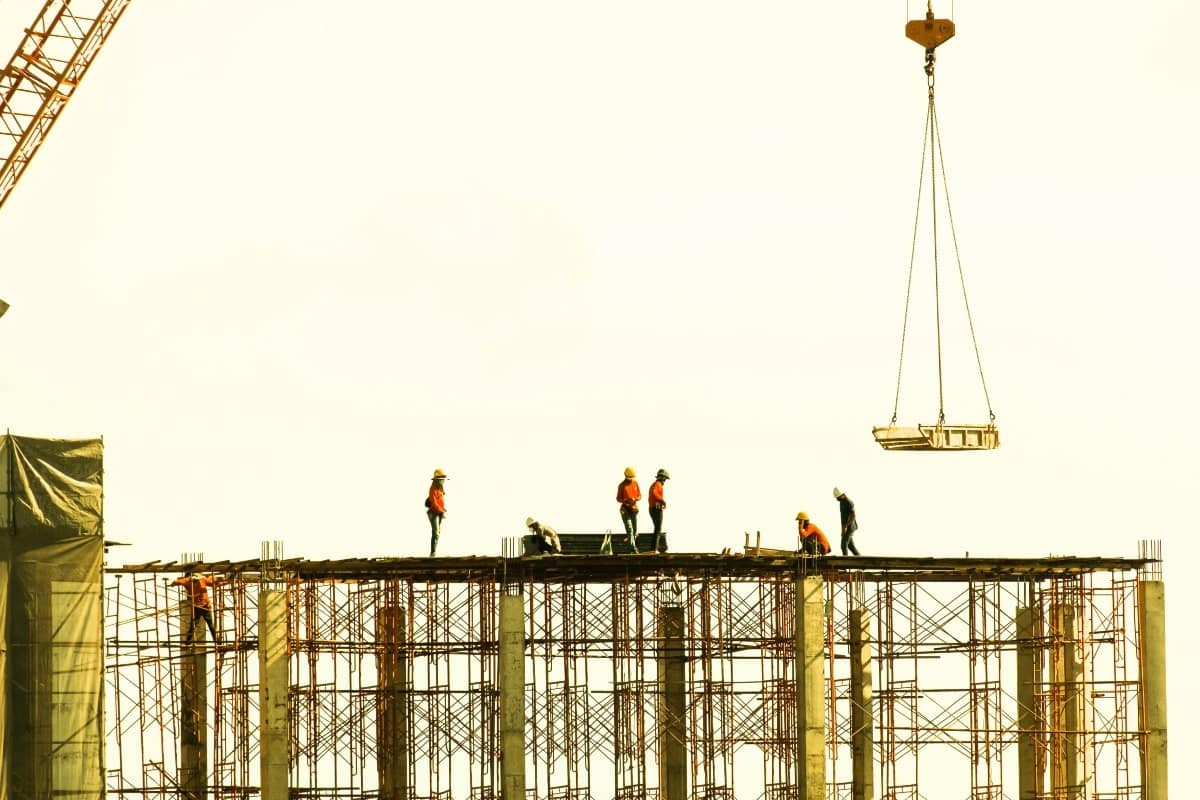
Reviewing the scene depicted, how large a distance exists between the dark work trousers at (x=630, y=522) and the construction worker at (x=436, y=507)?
3.40 meters

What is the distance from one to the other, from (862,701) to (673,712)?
3887mm

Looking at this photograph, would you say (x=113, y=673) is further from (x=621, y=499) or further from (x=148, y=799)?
(x=621, y=499)

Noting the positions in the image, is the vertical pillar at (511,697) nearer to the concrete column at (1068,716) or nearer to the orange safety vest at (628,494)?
the orange safety vest at (628,494)

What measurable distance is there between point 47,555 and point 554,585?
9.63 meters

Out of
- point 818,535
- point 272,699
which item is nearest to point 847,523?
point 818,535

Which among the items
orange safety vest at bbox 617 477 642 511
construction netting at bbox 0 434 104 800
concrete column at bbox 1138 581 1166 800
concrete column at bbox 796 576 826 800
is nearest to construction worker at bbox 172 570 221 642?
construction netting at bbox 0 434 104 800

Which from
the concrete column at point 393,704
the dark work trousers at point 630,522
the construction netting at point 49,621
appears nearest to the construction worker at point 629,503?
the dark work trousers at point 630,522

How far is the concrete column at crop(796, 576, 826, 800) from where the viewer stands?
4559 centimetres

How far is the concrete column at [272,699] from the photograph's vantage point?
4609cm

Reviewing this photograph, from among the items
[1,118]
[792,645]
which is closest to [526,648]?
[792,645]

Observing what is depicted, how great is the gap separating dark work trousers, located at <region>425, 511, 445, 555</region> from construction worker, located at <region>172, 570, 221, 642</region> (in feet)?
14.7

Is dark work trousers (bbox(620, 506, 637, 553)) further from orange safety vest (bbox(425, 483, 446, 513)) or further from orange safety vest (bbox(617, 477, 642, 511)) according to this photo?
orange safety vest (bbox(425, 483, 446, 513))

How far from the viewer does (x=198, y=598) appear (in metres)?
49.6

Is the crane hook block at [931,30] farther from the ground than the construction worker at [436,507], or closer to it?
farther from the ground
